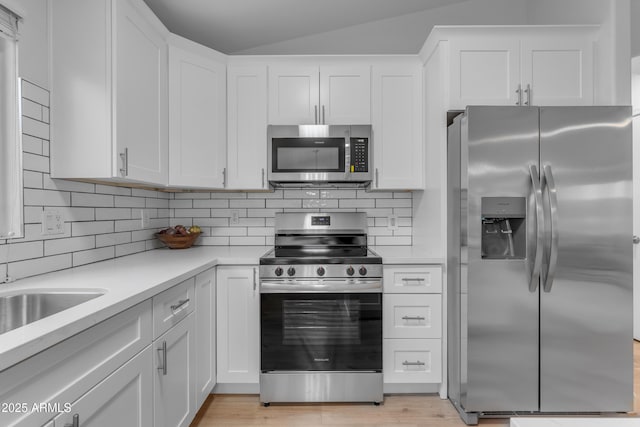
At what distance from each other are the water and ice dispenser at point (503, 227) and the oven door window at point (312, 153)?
1.01m

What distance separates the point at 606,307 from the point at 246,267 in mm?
2125

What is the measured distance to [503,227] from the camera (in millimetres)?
2158

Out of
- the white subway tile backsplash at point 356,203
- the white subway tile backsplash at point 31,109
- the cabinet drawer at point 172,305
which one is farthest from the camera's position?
the white subway tile backsplash at point 356,203

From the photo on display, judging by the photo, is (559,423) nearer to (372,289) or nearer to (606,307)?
(372,289)

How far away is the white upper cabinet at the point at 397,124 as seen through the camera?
106 inches

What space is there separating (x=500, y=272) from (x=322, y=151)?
4.49 ft

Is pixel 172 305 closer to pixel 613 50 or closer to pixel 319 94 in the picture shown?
pixel 319 94

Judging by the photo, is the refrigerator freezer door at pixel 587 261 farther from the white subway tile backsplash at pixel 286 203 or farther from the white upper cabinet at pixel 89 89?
the white upper cabinet at pixel 89 89

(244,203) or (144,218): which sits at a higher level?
(244,203)

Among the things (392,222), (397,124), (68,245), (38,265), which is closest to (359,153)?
(397,124)

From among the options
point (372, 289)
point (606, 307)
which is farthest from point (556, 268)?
point (372, 289)

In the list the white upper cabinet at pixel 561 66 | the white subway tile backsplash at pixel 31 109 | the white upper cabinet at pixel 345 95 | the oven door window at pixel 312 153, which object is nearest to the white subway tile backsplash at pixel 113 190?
the white subway tile backsplash at pixel 31 109

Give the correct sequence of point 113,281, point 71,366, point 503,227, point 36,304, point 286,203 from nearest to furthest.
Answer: point 71,366 → point 36,304 → point 113,281 → point 503,227 → point 286,203

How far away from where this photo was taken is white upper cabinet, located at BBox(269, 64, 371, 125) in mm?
2697
